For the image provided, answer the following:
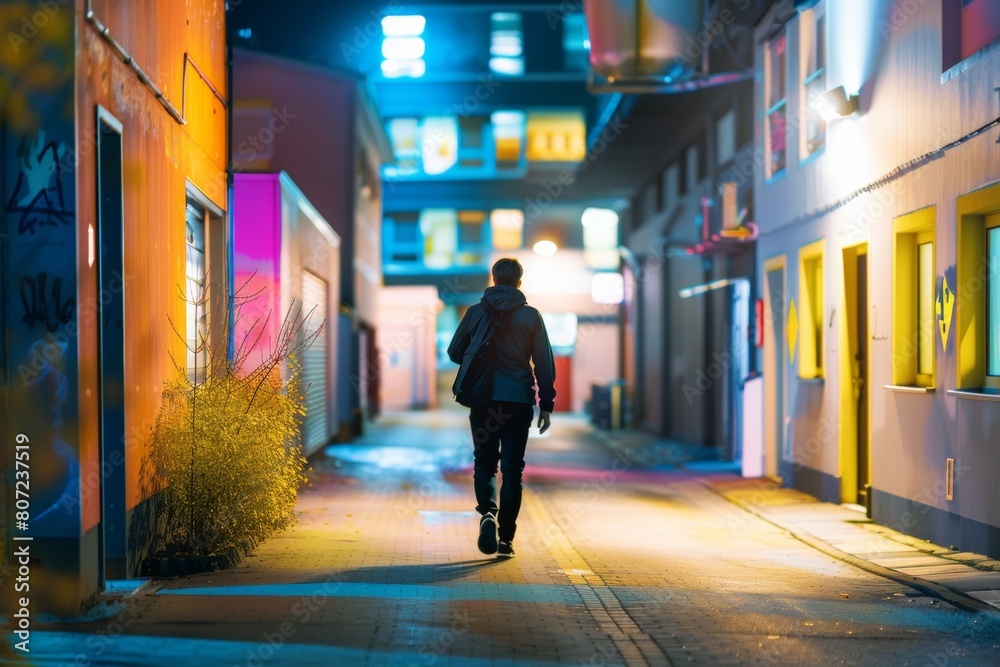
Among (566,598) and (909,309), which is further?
(909,309)

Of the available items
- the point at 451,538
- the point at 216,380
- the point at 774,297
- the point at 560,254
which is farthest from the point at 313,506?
the point at 560,254

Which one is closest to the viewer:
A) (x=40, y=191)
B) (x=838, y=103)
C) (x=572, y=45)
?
(x=40, y=191)

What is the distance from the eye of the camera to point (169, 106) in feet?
28.6

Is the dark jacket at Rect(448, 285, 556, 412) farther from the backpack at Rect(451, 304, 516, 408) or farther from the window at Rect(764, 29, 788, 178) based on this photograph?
the window at Rect(764, 29, 788, 178)

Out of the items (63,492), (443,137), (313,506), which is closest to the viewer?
(63,492)

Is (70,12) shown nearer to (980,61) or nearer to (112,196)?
(112,196)

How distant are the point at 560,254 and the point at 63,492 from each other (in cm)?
3841

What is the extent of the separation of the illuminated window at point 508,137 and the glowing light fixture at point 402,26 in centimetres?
434

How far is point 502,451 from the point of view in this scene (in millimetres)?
8672

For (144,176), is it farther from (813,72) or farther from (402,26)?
(402,26)

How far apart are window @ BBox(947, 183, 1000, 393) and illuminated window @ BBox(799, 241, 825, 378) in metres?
4.93

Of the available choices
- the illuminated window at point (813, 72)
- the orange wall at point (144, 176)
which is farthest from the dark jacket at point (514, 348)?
the illuminated window at point (813, 72)

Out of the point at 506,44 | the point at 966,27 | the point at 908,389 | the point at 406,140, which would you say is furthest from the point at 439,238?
the point at 966,27

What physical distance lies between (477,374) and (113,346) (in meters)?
2.50
